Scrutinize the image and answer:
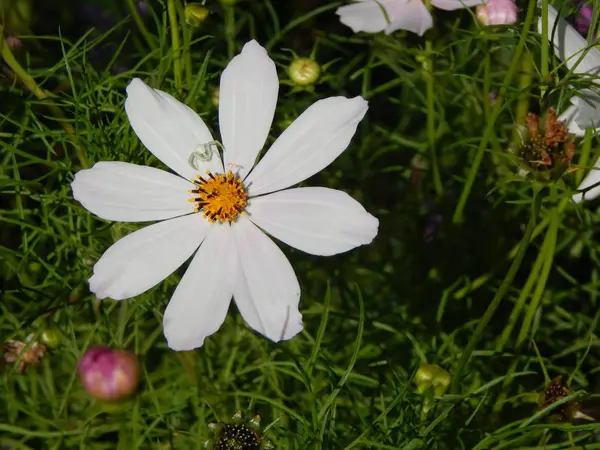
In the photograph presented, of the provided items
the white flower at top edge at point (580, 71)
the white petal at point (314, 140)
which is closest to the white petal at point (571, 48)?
the white flower at top edge at point (580, 71)

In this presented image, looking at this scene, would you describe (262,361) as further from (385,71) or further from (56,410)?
(385,71)

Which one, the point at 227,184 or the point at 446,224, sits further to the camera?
the point at 446,224

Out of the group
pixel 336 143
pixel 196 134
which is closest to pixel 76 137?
pixel 196 134

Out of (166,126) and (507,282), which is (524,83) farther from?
(166,126)

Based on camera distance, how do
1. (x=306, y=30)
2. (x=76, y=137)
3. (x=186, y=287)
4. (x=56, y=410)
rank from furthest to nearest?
(x=306, y=30), (x=56, y=410), (x=76, y=137), (x=186, y=287)

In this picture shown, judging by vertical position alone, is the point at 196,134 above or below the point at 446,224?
above

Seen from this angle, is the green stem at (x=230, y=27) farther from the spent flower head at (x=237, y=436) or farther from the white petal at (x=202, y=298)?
the spent flower head at (x=237, y=436)
